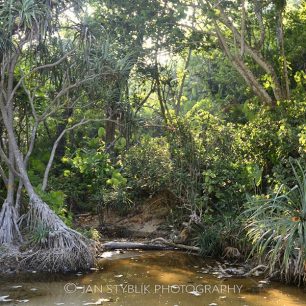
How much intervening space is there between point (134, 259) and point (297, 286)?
320cm

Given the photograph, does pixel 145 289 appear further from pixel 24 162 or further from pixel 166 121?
pixel 166 121

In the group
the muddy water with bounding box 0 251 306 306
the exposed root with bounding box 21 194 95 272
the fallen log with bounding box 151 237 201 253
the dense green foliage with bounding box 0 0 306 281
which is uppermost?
the dense green foliage with bounding box 0 0 306 281

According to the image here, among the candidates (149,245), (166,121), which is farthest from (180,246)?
(166,121)

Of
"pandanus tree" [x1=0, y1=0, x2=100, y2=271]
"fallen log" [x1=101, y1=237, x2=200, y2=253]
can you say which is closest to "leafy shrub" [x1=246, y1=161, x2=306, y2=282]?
"fallen log" [x1=101, y1=237, x2=200, y2=253]

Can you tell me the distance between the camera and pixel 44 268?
7551mm

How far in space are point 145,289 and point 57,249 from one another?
1.74 meters

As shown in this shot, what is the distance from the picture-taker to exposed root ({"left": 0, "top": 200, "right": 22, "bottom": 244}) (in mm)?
8062

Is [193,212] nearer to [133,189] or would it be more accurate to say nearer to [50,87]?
[133,189]

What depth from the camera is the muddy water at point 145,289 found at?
6133 mm

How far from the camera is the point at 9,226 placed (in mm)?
8219

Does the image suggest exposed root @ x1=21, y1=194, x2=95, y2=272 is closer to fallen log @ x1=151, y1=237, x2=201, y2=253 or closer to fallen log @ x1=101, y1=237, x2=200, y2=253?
fallen log @ x1=101, y1=237, x2=200, y2=253

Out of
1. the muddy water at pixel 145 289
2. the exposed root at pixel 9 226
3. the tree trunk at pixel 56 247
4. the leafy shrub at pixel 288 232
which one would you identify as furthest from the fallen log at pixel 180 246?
the exposed root at pixel 9 226

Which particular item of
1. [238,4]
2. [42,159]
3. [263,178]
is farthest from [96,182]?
[238,4]

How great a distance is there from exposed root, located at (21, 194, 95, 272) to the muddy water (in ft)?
0.74
